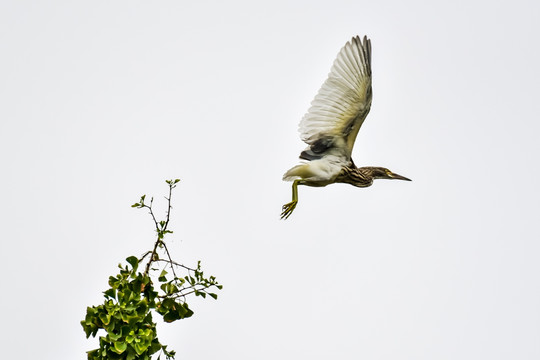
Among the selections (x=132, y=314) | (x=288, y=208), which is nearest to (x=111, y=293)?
(x=132, y=314)

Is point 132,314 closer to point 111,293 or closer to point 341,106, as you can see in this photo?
point 111,293

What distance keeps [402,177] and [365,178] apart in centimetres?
101

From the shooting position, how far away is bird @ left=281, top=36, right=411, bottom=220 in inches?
422

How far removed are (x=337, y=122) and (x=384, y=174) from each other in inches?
65.5

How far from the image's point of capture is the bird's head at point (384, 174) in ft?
40.3

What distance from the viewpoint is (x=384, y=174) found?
12.4 meters

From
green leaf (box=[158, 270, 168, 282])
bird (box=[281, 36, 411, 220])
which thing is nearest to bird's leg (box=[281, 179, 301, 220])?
bird (box=[281, 36, 411, 220])

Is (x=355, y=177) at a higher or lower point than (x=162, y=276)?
higher

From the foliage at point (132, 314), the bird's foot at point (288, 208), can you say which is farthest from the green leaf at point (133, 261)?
the bird's foot at point (288, 208)


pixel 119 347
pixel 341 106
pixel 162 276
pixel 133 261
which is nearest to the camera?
pixel 119 347

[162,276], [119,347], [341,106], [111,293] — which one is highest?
[341,106]

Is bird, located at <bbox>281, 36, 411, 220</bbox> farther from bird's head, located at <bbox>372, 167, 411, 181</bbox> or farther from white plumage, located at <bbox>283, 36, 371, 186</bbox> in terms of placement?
bird's head, located at <bbox>372, 167, 411, 181</bbox>

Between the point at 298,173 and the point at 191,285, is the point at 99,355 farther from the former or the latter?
the point at 298,173

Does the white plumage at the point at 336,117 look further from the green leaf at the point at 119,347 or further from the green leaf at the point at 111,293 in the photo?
the green leaf at the point at 119,347
